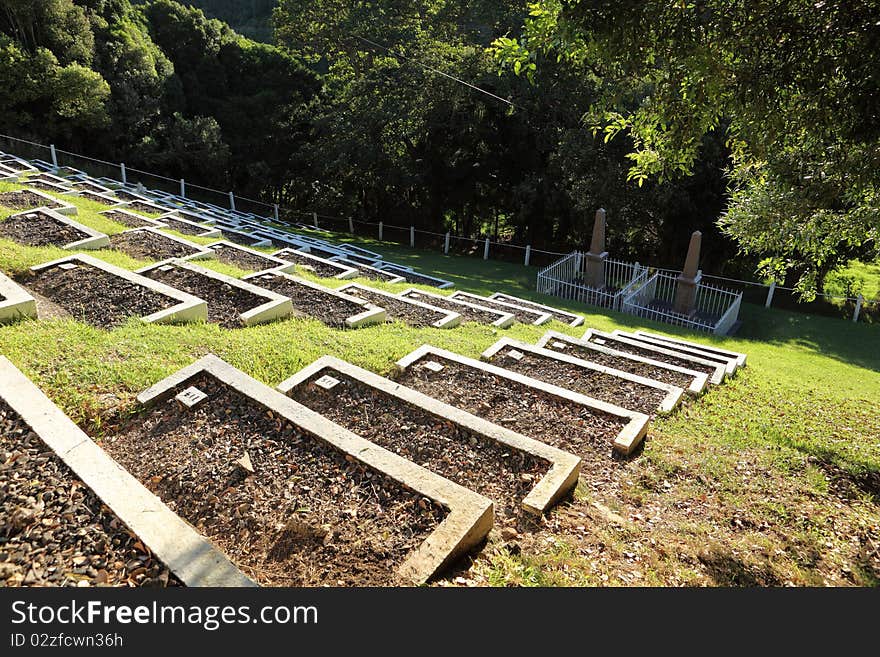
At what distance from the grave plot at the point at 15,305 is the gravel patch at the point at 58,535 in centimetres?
287

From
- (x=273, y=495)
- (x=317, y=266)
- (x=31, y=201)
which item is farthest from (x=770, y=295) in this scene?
(x=31, y=201)

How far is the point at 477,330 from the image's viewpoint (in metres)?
8.60

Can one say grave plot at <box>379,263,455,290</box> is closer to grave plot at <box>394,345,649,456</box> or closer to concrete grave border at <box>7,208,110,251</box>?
concrete grave border at <box>7,208,110,251</box>

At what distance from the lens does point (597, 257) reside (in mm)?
16078

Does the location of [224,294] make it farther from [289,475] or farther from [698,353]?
[698,353]

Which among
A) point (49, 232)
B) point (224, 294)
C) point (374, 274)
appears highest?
point (49, 232)

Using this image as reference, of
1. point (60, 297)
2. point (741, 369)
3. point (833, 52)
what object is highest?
point (833, 52)

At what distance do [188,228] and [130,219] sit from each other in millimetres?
1230

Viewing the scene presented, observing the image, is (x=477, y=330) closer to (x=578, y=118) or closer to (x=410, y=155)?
(x=578, y=118)

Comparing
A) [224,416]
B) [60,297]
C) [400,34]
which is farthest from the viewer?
[400,34]

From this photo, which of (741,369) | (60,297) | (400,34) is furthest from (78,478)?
(400,34)

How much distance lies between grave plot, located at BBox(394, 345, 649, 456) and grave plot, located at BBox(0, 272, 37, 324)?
411cm

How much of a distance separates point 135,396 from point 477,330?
5.08 metres

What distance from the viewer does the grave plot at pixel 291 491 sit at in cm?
316
